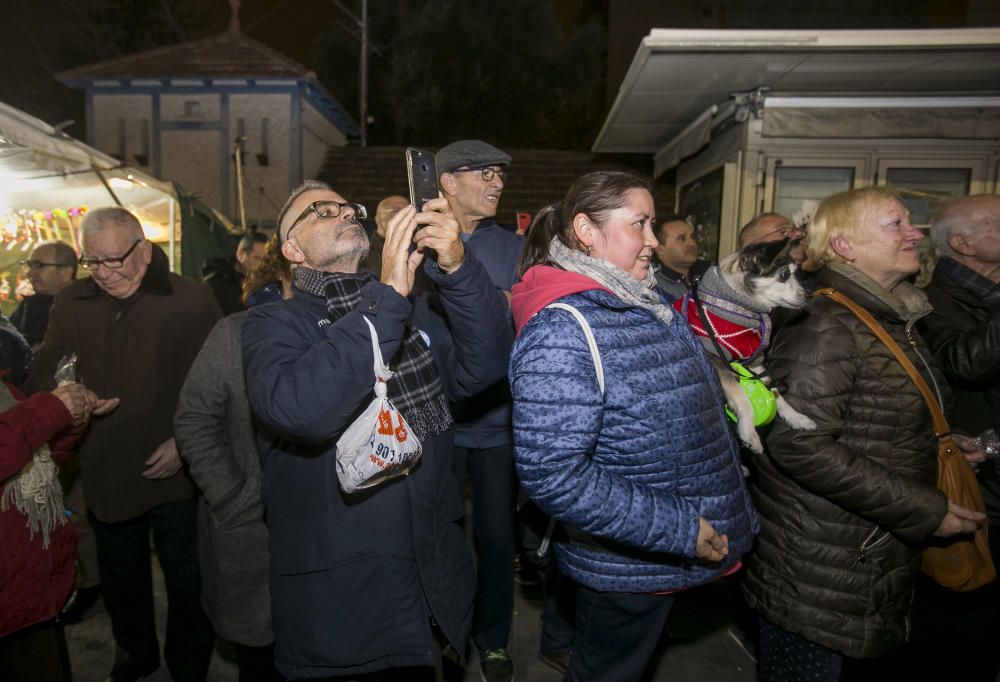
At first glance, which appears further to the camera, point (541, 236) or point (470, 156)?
point (470, 156)

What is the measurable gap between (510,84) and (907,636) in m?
20.5

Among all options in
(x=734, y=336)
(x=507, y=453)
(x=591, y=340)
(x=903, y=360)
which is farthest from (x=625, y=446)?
(x=507, y=453)

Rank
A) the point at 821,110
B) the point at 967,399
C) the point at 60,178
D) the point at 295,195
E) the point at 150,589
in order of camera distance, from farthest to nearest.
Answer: the point at 821,110 < the point at 60,178 < the point at 150,589 < the point at 967,399 < the point at 295,195

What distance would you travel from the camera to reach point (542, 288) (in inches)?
74.1

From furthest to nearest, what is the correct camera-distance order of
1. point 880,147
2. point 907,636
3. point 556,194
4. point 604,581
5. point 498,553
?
point 556,194 < point 880,147 < point 498,553 < point 907,636 < point 604,581

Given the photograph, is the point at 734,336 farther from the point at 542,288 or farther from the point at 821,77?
the point at 821,77

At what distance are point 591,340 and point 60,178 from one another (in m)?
5.62

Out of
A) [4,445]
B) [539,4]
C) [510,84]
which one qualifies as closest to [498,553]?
[4,445]

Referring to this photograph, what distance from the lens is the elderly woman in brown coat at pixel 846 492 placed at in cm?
211

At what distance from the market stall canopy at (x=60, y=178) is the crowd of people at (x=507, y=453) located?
172 cm

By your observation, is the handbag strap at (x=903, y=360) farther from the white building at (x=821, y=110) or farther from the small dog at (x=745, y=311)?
the white building at (x=821, y=110)

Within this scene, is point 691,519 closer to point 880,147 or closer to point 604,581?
point 604,581

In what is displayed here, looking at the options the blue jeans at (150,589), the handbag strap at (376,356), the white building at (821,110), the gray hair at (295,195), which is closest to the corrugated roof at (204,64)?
the white building at (821,110)

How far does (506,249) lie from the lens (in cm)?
327
